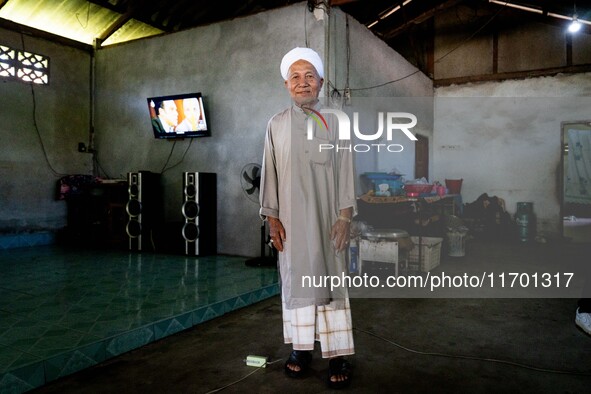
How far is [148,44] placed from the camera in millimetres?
6035

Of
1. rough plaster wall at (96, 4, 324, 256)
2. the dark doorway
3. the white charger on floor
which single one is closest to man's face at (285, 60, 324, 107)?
the white charger on floor

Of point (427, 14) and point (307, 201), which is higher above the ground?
point (427, 14)

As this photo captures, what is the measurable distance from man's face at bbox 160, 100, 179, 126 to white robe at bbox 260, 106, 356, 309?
3.89 metres

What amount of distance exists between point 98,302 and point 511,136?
8.07m

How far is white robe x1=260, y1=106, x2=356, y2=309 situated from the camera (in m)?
1.90

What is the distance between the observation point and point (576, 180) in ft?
26.3

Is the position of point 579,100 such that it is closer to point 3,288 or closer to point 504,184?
point 504,184

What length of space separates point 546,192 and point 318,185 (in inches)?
300

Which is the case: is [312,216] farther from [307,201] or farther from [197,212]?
[197,212]

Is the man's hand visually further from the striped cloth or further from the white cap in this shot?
the white cap

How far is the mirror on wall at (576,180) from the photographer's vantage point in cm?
766

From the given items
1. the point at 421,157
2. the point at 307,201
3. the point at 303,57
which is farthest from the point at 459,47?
the point at 307,201

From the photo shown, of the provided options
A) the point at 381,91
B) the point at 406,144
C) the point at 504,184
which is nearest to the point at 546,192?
the point at 504,184

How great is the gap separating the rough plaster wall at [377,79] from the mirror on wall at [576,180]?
264cm
